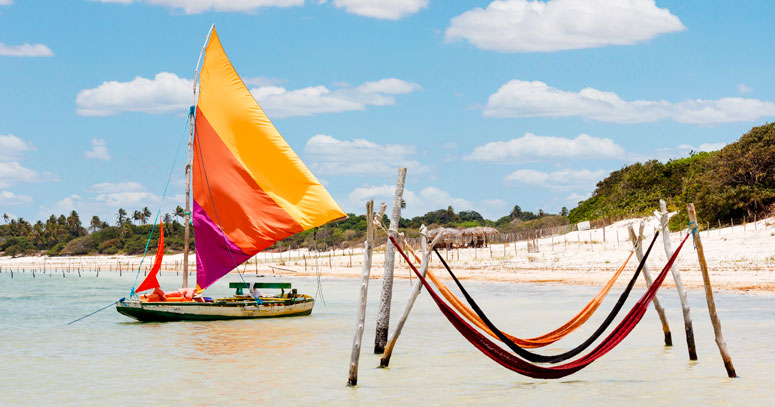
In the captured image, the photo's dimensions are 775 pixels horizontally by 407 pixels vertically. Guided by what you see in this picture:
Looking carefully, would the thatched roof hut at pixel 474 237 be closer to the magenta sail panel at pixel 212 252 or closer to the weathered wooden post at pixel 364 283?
the magenta sail panel at pixel 212 252

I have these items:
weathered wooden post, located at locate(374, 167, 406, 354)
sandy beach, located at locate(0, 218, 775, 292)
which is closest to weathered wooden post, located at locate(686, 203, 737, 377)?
weathered wooden post, located at locate(374, 167, 406, 354)

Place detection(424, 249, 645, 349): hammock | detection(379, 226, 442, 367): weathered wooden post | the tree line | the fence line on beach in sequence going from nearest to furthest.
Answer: detection(424, 249, 645, 349): hammock
detection(379, 226, 442, 367): weathered wooden post
the fence line on beach
the tree line

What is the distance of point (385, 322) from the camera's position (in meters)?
13.4

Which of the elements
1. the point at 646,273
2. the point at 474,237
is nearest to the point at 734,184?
the point at 474,237

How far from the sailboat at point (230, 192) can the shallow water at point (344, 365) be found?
0.74 metres

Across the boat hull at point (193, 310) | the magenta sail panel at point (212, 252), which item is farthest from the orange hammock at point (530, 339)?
the boat hull at point (193, 310)

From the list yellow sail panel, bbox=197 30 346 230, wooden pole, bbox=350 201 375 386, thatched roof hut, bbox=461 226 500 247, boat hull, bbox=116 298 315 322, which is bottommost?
boat hull, bbox=116 298 315 322

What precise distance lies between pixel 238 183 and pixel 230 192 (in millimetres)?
306

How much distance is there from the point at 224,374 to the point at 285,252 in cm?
5670

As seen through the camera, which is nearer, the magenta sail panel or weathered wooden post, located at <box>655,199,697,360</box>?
weathered wooden post, located at <box>655,199,697,360</box>

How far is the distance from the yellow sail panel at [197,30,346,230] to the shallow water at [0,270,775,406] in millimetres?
3212

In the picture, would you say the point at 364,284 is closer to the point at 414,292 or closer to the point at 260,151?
the point at 414,292

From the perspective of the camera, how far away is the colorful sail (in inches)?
771

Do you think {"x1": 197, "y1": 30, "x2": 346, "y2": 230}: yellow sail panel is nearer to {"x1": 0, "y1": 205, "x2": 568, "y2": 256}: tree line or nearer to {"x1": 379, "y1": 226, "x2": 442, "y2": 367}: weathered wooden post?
{"x1": 379, "y1": 226, "x2": 442, "y2": 367}: weathered wooden post
